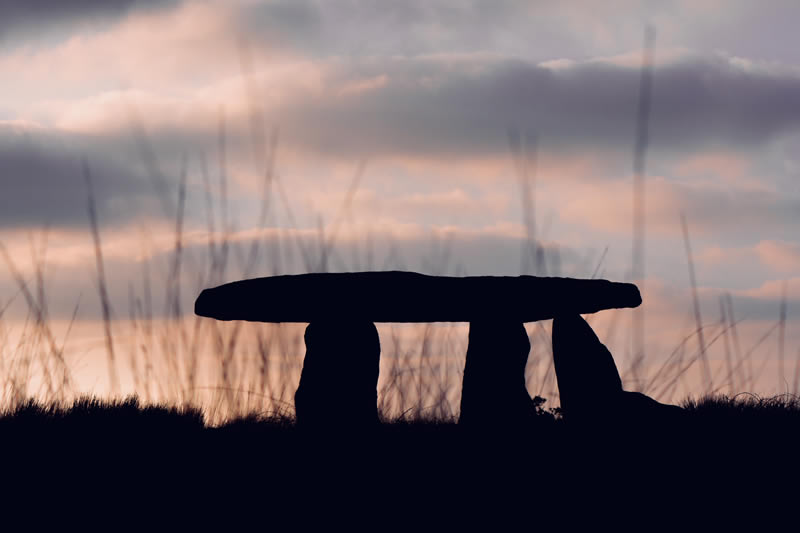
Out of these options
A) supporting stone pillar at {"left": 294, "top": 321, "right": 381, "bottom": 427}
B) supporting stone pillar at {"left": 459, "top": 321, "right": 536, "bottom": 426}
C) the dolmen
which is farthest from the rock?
supporting stone pillar at {"left": 294, "top": 321, "right": 381, "bottom": 427}

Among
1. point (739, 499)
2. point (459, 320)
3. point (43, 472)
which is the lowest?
point (739, 499)

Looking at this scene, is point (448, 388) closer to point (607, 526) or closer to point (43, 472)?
point (607, 526)

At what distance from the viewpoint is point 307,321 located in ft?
22.9

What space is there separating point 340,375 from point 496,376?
116 centimetres

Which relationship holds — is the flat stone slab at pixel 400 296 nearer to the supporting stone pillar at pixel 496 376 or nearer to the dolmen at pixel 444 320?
the dolmen at pixel 444 320

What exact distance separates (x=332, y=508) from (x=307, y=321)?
214cm

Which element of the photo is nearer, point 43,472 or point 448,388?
point 43,472

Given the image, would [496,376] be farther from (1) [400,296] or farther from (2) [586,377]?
(1) [400,296]

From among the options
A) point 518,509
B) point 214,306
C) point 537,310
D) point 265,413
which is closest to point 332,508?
point 518,509

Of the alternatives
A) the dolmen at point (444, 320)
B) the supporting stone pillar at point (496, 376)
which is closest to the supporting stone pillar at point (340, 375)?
the dolmen at point (444, 320)

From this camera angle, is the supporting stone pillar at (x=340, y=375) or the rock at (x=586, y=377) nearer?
the supporting stone pillar at (x=340, y=375)

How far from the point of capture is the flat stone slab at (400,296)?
21.2 feet

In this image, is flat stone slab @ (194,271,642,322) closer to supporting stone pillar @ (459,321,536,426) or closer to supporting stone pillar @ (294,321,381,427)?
supporting stone pillar @ (294,321,381,427)

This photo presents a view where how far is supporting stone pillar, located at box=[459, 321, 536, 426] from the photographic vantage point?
22.5 ft
